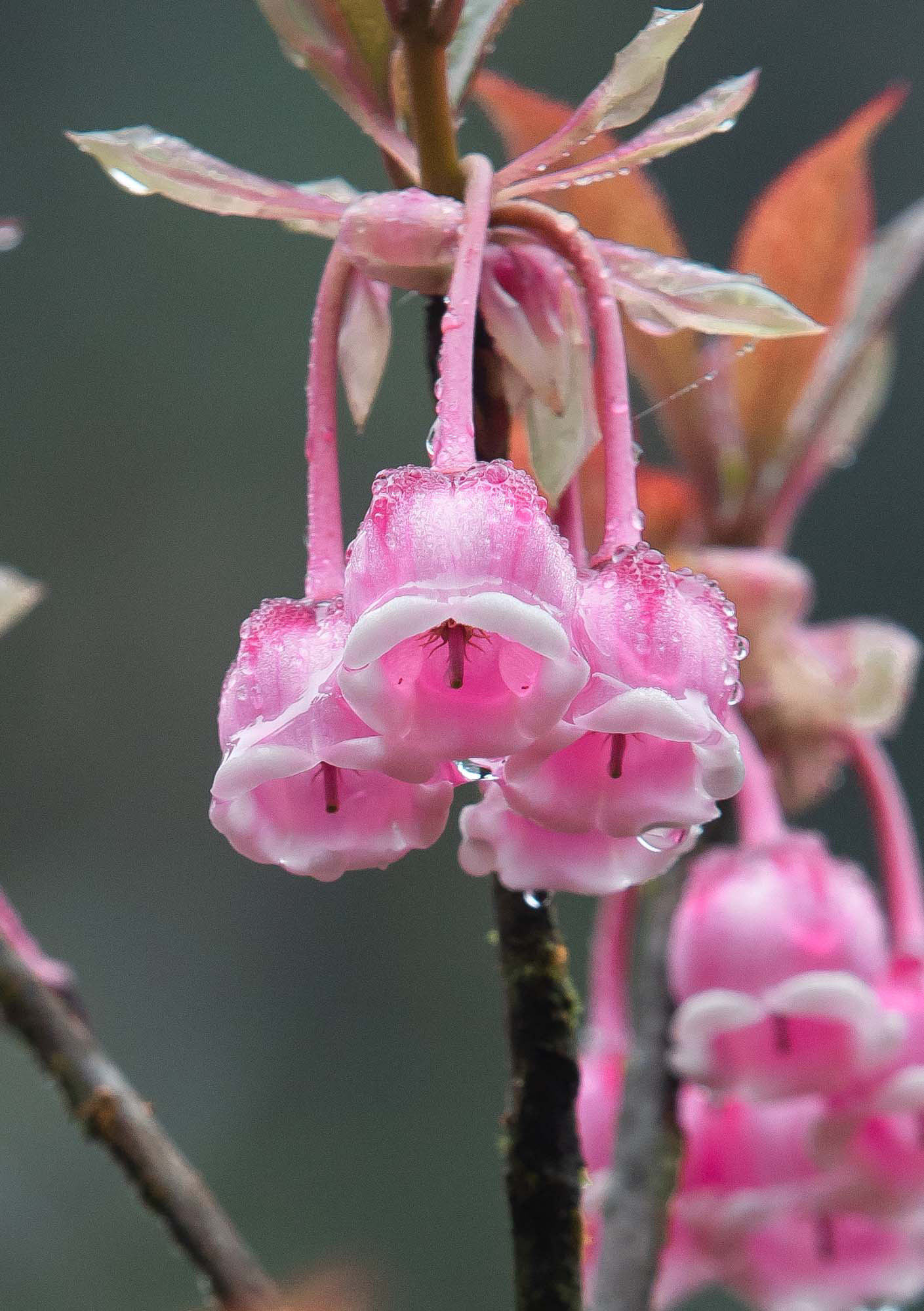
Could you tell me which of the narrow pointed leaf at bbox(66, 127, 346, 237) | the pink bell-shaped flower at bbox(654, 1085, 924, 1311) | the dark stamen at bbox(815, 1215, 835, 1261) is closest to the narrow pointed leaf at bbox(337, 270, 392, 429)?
the narrow pointed leaf at bbox(66, 127, 346, 237)

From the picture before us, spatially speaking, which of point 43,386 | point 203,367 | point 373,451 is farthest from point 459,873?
point 43,386

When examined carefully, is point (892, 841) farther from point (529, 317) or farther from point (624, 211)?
point (529, 317)

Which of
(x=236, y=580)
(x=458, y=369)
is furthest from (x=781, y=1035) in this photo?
(x=236, y=580)

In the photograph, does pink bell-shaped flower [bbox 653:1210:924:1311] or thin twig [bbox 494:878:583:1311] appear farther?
pink bell-shaped flower [bbox 653:1210:924:1311]

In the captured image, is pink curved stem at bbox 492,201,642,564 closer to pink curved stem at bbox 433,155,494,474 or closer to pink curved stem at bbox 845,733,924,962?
pink curved stem at bbox 433,155,494,474

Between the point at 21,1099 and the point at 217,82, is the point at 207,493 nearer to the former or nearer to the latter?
the point at 217,82

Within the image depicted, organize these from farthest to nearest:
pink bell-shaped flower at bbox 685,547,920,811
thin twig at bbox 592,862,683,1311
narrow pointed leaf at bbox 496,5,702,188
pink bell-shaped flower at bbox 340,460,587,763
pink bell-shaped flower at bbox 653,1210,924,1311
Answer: pink bell-shaped flower at bbox 685,547,920,811 → pink bell-shaped flower at bbox 653,1210,924,1311 → thin twig at bbox 592,862,683,1311 → narrow pointed leaf at bbox 496,5,702,188 → pink bell-shaped flower at bbox 340,460,587,763
